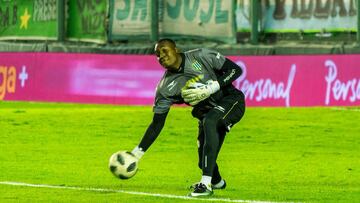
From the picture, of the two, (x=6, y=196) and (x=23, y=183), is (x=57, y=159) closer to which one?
(x=23, y=183)

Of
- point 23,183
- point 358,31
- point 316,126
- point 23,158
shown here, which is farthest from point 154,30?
point 23,183

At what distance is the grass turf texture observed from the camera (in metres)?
12.7

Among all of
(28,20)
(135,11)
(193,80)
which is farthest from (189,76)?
(28,20)

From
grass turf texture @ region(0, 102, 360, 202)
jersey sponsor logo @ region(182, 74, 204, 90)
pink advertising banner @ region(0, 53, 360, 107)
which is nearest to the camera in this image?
jersey sponsor logo @ region(182, 74, 204, 90)

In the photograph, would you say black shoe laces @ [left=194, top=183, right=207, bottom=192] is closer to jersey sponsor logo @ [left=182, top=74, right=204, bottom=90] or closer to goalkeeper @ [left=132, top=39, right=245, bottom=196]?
goalkeeper @ [left=132, top=39, right=245, bottom=196]

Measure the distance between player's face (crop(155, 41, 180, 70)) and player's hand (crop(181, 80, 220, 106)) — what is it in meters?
0.29

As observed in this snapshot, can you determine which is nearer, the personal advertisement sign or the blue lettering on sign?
the blue lettering on sign

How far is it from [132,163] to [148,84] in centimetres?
1398

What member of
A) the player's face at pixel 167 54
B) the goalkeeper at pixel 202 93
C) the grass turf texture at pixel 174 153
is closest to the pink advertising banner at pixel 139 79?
the grass turf texture at pixel 174 153

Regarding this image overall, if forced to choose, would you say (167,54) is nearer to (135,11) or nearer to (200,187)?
(200,187)

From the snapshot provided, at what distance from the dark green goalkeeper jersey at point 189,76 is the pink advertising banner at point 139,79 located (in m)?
12.1

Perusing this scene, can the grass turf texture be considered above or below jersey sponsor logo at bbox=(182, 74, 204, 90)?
below

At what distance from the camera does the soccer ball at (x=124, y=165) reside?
12000 millimetres

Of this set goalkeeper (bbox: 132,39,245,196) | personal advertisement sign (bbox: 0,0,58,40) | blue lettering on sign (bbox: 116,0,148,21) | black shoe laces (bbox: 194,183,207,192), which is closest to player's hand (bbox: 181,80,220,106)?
goalkeeper (bbox: 132,39,245,196)
